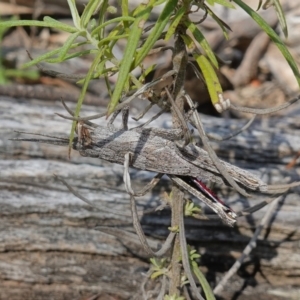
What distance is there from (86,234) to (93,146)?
68cm

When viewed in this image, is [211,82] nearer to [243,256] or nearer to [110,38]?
[110,38]

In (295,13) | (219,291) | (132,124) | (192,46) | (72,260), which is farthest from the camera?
(295,13)

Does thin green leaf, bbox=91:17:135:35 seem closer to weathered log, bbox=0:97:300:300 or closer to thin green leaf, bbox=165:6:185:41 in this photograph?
thin green leaf, bbox=165:6:185:41

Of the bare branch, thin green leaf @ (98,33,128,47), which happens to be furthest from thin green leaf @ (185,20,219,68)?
the bare branch

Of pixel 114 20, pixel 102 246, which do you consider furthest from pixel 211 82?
pixel 102 246

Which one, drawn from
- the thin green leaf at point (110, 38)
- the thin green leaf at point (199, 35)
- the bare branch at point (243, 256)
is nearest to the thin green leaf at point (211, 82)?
the thin green leaf at point (199, 35)

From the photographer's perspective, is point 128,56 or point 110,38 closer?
point 128,56

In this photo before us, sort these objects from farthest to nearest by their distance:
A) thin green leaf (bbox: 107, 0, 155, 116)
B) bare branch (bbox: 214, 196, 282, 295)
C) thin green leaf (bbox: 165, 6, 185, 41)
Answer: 1. bare branch (bbox: 214, 196, 282, 295)
2. thin green leaf (bbox: 165, 6, 185, 41)
3. thin green leaf (bbox: 107, 0, 155, 116)

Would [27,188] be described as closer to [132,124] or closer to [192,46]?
[132,124]

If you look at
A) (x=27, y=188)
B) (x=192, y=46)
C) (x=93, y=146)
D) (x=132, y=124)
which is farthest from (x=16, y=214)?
(x=192, y=46)

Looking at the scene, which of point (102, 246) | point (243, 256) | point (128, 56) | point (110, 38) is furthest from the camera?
point (102, 246)

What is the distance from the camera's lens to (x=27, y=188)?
184 cm

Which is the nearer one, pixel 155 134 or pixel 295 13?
pixel 155 134

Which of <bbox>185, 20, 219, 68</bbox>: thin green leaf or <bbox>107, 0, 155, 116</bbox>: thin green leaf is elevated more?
<bbox>185, 20, 219, 68</bbox>: thin green leaf
